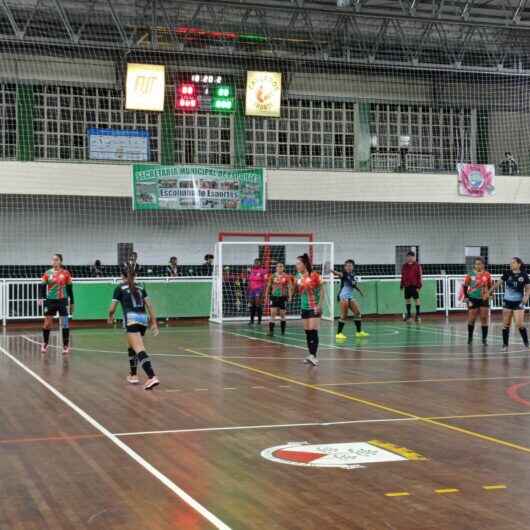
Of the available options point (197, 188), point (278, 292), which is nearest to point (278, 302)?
point (278, 292)

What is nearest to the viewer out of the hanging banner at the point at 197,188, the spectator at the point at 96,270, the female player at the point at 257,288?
the female player at the point at 257,288

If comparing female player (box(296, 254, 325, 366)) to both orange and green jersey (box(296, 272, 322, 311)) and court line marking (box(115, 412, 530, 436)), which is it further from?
court line marking (box(115, 412, 530, 436))

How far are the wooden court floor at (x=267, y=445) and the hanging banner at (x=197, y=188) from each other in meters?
14.2

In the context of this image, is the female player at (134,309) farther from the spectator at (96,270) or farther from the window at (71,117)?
the window at (71,117)

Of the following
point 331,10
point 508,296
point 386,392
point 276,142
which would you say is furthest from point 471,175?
point 386,392

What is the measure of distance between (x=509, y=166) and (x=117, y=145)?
51.1ft

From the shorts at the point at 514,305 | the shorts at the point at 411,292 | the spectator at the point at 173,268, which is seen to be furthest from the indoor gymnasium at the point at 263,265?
the spectator at the point at 173,268

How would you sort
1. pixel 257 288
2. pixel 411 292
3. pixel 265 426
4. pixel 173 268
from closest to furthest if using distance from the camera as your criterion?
pixel 265 426, pixel 257 288, pixel 411 292, pixel 173 268

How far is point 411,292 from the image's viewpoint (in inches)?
1232

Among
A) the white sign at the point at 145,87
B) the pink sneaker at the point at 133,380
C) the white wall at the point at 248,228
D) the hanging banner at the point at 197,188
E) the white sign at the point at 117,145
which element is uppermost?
the white sign at the point at 145,87

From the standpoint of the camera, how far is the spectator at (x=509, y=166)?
1503 inches

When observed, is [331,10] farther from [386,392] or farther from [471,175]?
[386,392]

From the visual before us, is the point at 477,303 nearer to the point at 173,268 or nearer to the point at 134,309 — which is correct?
the point at 134,309

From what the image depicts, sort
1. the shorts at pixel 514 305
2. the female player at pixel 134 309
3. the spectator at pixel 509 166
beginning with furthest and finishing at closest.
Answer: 1. the spectator at pixel 509 166
2. the shorts at pixel 514 305
3. the female player at pixel 134 309
